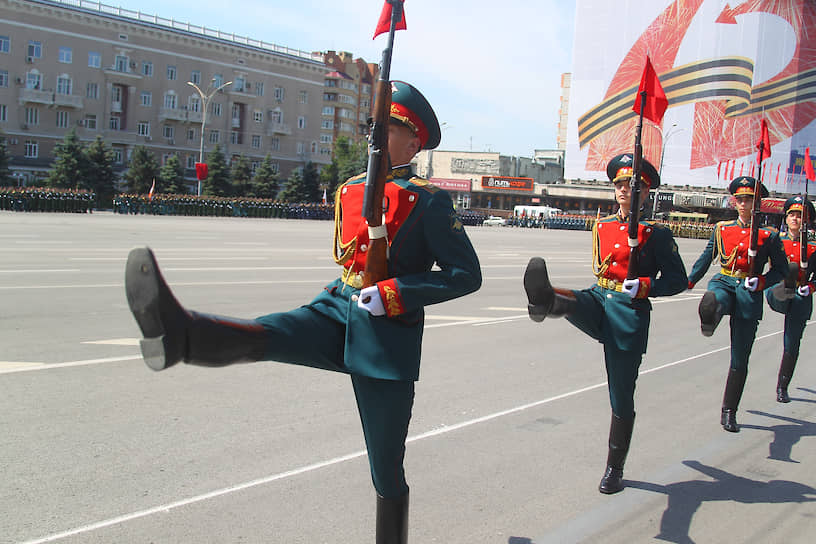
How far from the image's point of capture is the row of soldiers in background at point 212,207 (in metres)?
43.8

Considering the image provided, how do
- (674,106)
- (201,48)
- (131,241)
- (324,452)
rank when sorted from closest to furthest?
(324,452) → (131,241) → (201,48) → (674,106)

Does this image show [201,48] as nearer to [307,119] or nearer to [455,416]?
[307,119]

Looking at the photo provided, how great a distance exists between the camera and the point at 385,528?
312cm

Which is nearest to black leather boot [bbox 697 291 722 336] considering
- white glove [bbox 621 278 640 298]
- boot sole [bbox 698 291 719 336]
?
boot sole [bbox 698 291 719 336]

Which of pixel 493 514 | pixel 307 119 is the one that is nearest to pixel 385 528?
pixel 493 514

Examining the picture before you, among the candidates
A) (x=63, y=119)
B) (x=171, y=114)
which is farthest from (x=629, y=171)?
(x=171, y=114)

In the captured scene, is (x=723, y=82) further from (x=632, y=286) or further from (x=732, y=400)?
(x=632, y=286)

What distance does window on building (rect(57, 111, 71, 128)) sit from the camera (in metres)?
64.3

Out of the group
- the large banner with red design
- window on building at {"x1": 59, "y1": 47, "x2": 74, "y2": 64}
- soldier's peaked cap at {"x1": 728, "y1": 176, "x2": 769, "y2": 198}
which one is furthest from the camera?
the large banner with red design

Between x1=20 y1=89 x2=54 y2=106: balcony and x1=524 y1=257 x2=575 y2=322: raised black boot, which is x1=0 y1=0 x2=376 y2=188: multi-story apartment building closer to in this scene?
x1=20 y1=89 x2=54 y2=106: balcony

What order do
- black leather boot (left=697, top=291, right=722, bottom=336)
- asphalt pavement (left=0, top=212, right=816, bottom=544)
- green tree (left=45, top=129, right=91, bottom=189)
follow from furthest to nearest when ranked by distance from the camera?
1. green tree (left=45, top=129, right=91, bottom=189)
2. black leather boot (left=697, top=291, right=722, bottom=336)
3. asphalt pavement (left=0, top=212, right=816, bottom=544)

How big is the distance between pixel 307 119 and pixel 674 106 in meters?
43.6

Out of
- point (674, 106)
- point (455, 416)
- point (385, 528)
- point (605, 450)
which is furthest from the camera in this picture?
point (674, 106)

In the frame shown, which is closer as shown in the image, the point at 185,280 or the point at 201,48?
the point at 185,280
